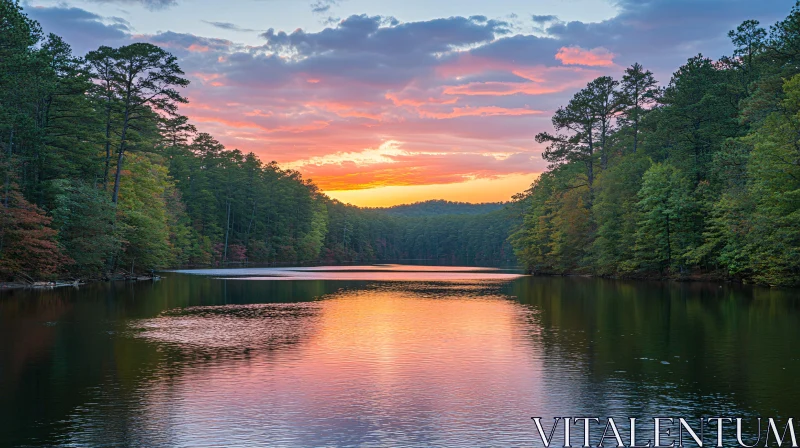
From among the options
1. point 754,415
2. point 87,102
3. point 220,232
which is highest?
point 87,102

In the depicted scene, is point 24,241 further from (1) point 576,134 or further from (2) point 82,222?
(1) point 576,134

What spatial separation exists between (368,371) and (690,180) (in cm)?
5597

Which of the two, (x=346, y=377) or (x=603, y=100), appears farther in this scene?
(x=603, y=100)

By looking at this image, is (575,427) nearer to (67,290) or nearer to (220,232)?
(67,290)

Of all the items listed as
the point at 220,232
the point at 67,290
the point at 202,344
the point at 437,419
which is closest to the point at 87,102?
the point at 67,290

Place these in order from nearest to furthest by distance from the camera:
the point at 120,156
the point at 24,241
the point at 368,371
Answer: the point at 368,371
the point at 24,241
the point at 120,156

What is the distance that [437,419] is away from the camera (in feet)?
45.8

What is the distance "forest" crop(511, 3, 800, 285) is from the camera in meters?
48.0

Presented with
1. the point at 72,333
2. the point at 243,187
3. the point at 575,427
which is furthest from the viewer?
the point at 243,187

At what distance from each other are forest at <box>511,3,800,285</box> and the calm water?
1433 centimetres

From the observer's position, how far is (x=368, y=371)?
763 inches

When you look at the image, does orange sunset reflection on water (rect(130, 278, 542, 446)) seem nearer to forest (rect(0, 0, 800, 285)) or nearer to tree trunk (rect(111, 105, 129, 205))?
forest (rect(0, 0, 800, 285))

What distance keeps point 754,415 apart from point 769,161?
38.1 m

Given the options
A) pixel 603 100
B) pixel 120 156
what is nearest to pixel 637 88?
pixel 603 100
